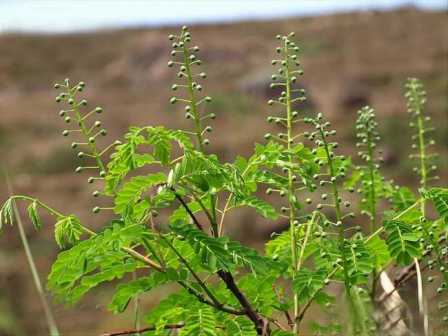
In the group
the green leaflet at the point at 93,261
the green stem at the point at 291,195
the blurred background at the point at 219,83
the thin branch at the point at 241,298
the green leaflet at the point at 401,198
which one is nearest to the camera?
the green leaflet at the point at 93,261

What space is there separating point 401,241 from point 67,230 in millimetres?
836

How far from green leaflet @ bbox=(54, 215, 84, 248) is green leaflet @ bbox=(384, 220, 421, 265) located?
78 centimetres

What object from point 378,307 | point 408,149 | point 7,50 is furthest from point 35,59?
point 378,307

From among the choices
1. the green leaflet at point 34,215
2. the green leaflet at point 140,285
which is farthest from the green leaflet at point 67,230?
the green leaflet at point 140,285

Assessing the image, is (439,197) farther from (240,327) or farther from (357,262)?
(240,327)

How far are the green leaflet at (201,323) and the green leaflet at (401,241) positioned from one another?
0.49 m

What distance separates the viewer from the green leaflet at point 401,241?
221cm

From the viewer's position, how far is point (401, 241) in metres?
2.22

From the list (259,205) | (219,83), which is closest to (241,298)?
(259,205)

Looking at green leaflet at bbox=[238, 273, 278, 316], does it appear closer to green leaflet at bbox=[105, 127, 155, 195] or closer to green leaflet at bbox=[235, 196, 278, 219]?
green leaflet at bbox=[235, 196, 278, 219]

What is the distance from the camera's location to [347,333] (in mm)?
2076

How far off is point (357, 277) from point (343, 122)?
3435 cm

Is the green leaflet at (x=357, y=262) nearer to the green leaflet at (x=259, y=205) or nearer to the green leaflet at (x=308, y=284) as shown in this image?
the green leaflet at (x=308, y=284)

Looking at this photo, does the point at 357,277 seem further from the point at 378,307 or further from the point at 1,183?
the point at 1,183
